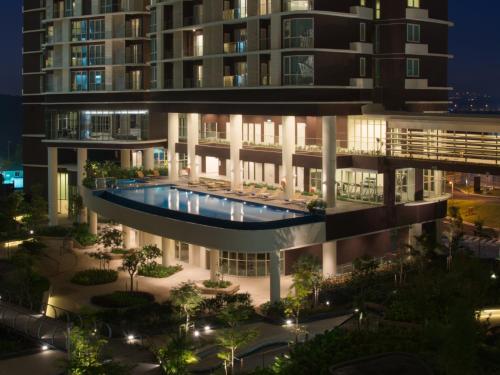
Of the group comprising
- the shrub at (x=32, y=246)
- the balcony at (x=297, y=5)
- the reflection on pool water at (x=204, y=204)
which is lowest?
the shrub at (x=32, y=246)

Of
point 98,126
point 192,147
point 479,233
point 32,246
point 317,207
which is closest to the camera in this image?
point 317,207

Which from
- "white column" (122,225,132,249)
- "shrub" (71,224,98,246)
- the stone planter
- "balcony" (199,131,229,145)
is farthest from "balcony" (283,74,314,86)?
"shrub" (71,224,98,246)

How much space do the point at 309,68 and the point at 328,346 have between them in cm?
2236

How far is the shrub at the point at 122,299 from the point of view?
40.2 metres

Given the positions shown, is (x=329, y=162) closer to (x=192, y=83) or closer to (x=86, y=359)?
(x=192, y=83)

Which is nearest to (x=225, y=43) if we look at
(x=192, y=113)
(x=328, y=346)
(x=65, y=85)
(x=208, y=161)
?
(x=192, y=113)

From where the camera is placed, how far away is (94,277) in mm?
45781

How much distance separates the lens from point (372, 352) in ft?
84.4

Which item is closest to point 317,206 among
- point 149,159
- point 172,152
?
point 172,152

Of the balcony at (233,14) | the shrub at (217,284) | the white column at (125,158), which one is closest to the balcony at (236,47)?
the balcony at (233,14)

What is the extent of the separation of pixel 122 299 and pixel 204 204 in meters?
8.92

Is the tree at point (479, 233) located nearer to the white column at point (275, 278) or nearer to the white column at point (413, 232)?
the white column at point (413, 232)

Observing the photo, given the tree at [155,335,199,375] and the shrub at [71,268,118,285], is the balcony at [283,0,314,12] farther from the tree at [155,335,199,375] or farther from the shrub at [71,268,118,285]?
the tree at [155,335,199,375]

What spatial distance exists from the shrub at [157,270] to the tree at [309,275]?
11.2m
